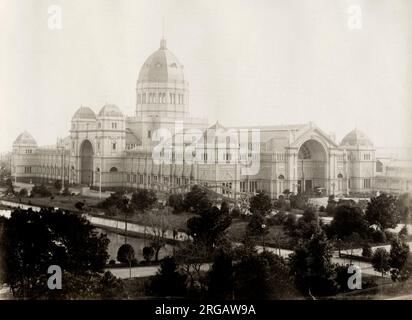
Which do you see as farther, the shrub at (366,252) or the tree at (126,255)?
the shrub at (366,252)

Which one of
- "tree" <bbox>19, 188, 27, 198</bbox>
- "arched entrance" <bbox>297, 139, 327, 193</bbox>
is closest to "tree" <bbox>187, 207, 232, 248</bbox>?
"tree" <bbox>19, 188, 27, 198</bbox>

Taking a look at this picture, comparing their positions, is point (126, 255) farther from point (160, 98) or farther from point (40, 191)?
point (160, 98)

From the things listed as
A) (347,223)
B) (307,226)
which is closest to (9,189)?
(307,226)

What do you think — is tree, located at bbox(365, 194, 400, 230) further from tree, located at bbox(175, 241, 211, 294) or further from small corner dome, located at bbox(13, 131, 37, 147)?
small corner dome, located at bbox(13, 131, 37, 147)

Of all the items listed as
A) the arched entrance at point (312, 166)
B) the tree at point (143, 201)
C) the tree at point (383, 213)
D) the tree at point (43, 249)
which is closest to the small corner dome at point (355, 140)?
the arched entrance at point (312, 166)

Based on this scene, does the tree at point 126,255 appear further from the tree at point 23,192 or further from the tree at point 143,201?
the tree at point 23,192

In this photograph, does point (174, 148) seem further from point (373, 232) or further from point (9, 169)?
point (373, 232)
